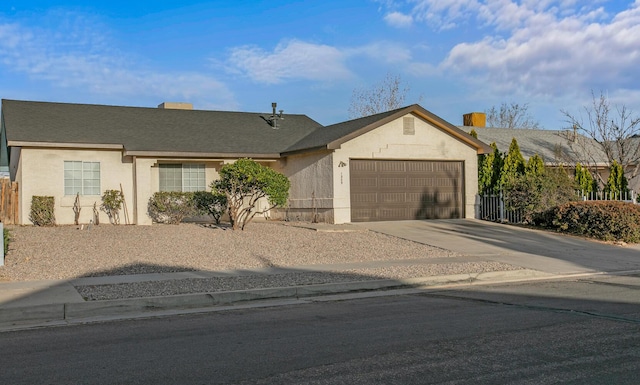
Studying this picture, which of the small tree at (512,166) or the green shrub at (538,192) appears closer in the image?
the green shrub at (538,192)

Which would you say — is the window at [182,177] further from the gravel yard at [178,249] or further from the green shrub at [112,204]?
the gravel yard at [178,249]

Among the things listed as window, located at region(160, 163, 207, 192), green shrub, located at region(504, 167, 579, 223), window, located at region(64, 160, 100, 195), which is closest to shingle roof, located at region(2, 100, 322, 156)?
window, located at region(64, 160, 100, 195)

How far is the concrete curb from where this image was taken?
9383mm

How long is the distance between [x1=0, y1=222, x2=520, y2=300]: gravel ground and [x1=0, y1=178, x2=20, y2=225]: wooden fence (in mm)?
1958

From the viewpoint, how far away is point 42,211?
21094mm

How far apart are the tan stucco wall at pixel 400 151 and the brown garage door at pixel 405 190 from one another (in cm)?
28

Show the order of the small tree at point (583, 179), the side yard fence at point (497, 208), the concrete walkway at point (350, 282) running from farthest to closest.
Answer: the small tree at point (583, 179), the side yard fence at point (497, 208), the concrete walkway at point (350, 282)

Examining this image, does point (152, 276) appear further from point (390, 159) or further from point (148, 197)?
point (390, 159)

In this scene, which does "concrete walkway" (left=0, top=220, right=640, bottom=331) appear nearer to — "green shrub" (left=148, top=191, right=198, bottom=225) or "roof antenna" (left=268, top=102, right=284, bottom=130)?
"green shrub" (left=148, top=191, right=198, bottom=225)

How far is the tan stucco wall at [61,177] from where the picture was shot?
21.5 metres

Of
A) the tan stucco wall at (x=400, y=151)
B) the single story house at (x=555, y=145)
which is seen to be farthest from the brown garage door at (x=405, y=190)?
the single story house at (x=555, y=145)

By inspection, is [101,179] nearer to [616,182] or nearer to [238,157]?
[238,157]

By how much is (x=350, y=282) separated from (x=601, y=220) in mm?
11638

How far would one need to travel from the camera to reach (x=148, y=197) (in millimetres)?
22734
